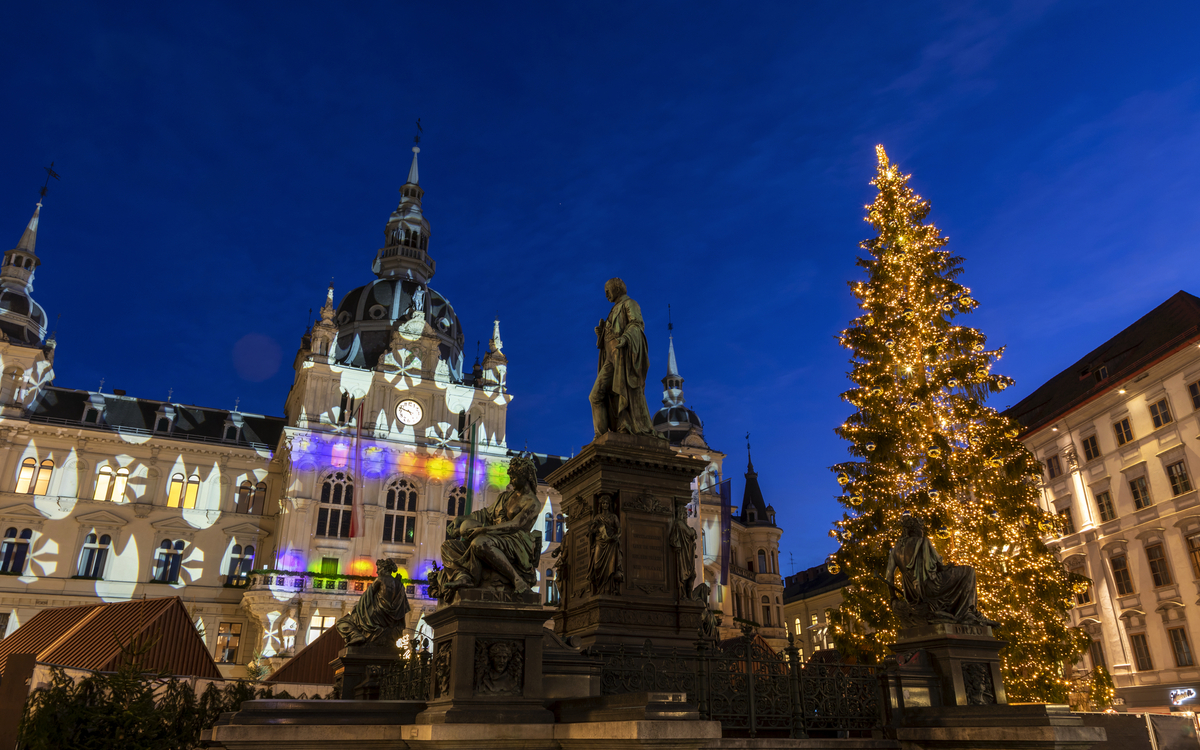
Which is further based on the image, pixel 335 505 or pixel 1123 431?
pixel 335 505

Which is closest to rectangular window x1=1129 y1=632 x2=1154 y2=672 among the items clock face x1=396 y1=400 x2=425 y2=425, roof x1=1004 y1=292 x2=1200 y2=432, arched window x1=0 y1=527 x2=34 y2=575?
roof x1=1004 y1=292 x2=1200 y2=432

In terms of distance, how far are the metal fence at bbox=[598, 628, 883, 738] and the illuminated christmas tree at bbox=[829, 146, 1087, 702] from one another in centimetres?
792

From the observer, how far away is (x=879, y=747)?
8.04 m

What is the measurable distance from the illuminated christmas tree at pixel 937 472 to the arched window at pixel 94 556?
132 ft

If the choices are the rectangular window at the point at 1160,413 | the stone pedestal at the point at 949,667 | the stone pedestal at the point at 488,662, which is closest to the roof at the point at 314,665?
the stone pedestal at the point at 488,662

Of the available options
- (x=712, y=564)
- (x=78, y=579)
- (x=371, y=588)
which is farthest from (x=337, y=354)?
(x=371, y=588)

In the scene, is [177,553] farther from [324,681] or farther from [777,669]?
[777,669]

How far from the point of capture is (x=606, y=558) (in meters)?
9.91

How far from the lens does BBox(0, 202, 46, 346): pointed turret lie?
44656 millimetres

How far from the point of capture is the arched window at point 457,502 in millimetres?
45719

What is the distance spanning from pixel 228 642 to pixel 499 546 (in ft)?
134

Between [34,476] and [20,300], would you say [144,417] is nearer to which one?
[34,476]

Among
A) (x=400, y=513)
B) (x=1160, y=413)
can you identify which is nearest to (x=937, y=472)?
(x=1160, y=413)

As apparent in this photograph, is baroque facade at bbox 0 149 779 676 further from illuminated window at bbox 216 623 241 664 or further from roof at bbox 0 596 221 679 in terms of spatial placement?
roof at bbox 0 596 221 679
